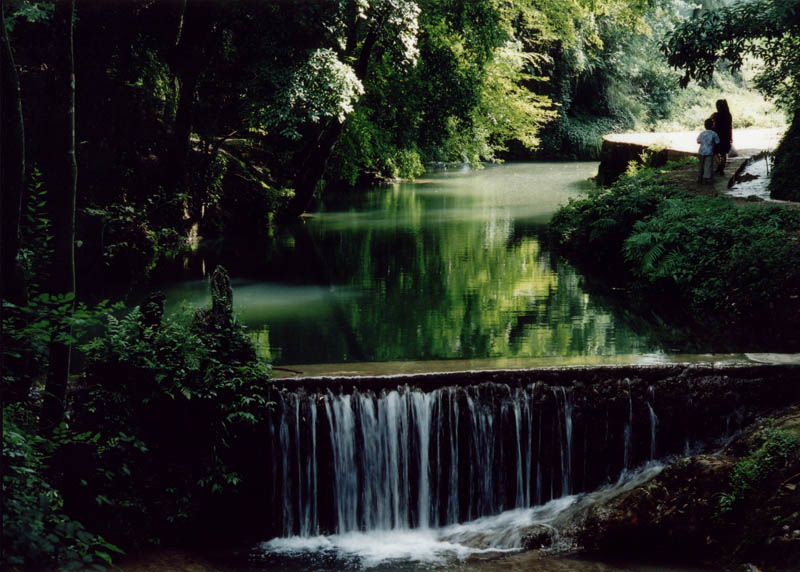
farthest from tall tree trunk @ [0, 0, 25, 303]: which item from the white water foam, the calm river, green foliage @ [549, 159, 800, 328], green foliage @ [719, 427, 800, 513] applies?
green foliage @ [549, 159, 800, 328]

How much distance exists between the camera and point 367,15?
1964 cm

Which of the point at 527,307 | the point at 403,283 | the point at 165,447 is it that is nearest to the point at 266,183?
the point at 403,283

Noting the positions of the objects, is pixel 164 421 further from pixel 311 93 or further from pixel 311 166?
pixel 311 166

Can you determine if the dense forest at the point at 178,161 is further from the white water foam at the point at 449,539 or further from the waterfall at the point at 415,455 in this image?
the white water foam at the point at 449,539

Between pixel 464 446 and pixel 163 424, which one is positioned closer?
pixel 163 424

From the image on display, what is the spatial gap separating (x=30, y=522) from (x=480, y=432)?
16.3 feet

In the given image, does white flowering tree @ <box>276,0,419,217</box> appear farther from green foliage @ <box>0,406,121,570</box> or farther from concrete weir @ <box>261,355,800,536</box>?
green foliage @ <box>0,406,121,570</box>

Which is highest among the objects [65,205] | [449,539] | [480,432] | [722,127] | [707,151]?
[722,127]

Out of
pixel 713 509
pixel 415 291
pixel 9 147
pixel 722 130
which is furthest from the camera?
pixel 722 130

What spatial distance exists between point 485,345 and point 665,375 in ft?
10.0

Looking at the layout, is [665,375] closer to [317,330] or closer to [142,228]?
[317,330]

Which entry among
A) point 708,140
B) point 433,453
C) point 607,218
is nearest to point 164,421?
point 433,453

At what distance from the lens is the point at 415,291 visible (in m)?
15.4

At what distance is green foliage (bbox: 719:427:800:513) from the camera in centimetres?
761
